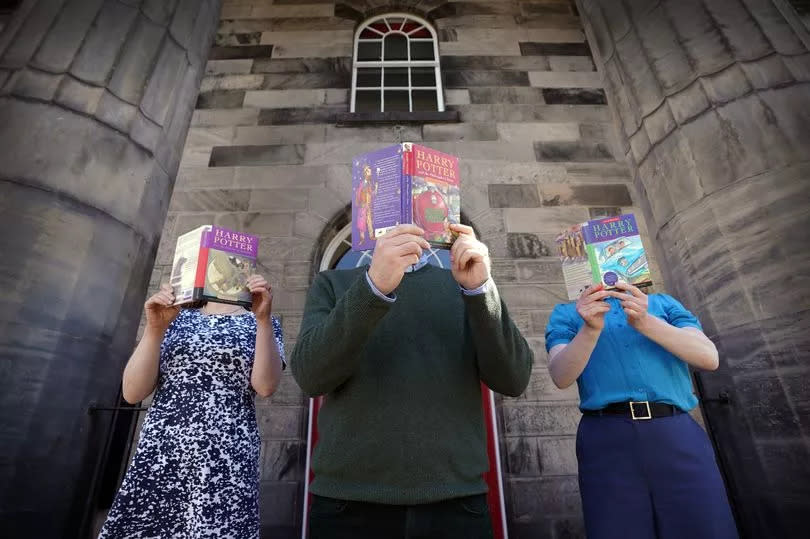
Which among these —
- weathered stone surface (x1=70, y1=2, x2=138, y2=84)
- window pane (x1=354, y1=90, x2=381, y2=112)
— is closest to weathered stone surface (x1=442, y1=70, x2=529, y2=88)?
window pane (x1=354, y1=90, x2=381, y2=112)

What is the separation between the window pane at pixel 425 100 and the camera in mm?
5523

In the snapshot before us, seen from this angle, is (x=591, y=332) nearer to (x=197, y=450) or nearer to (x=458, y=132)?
(x=197, y=450)

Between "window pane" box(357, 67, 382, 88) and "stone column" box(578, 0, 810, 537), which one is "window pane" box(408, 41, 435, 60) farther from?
"stone column" box(578, 0, 810, 537)

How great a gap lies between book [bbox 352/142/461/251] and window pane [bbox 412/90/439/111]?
4190mm

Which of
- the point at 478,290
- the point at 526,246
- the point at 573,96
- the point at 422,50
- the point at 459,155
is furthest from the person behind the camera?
the point at 422,50

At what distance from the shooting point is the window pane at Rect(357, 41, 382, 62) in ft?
19.5

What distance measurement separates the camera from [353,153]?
4.82 meters

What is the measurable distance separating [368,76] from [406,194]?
4864 mm

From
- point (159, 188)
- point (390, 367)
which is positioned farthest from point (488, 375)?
point (159, 188)

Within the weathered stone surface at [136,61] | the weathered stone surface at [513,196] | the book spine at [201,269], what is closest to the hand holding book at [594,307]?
the book spine at [201,269]

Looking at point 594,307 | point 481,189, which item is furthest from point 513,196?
point 594,307

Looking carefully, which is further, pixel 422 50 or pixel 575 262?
pixel 422 50

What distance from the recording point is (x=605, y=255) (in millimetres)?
2057

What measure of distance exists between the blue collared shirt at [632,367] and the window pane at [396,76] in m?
4.47
